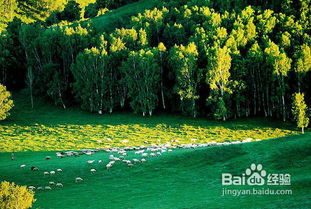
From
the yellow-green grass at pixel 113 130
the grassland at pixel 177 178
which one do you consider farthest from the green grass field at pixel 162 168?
the yellow-green grass at pixel 113 130

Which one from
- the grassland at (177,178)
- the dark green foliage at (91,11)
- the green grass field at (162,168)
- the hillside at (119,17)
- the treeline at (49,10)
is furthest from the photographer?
the dark green foliage at (91,11)

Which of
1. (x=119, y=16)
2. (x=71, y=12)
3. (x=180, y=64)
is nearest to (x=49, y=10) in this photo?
(x=71, y=12)

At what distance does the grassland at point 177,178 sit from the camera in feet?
82.1

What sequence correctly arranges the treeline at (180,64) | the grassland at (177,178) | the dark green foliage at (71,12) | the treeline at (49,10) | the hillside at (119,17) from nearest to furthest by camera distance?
the grassland at (177,178), the treeline at (180,64), the hillside at (119,17), the treeline at (49,10), the dark green foliage at (71,12)

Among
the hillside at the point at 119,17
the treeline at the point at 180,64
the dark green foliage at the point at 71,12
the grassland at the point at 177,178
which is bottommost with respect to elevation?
the grassland at the point at 177,178

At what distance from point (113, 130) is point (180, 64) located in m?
19.4

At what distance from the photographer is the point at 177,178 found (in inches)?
1296

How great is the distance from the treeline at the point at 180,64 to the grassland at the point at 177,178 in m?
34.6

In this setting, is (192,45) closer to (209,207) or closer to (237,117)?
(237,117)

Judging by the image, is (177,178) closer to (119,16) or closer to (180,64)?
(180,64)

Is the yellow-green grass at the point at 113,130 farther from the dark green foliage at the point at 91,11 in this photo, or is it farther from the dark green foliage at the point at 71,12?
the dark green foliage at the point at 91,11

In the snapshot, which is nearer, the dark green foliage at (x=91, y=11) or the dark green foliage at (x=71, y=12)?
the dark green foliage at (x=71, y=12)

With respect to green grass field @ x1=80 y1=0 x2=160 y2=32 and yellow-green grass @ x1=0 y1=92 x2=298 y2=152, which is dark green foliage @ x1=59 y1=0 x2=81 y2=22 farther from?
yellow-green grass @ x1=0 y1=92 x2=298 y2=152

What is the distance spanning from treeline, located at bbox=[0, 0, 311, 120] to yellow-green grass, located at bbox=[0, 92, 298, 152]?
317 centimetres
